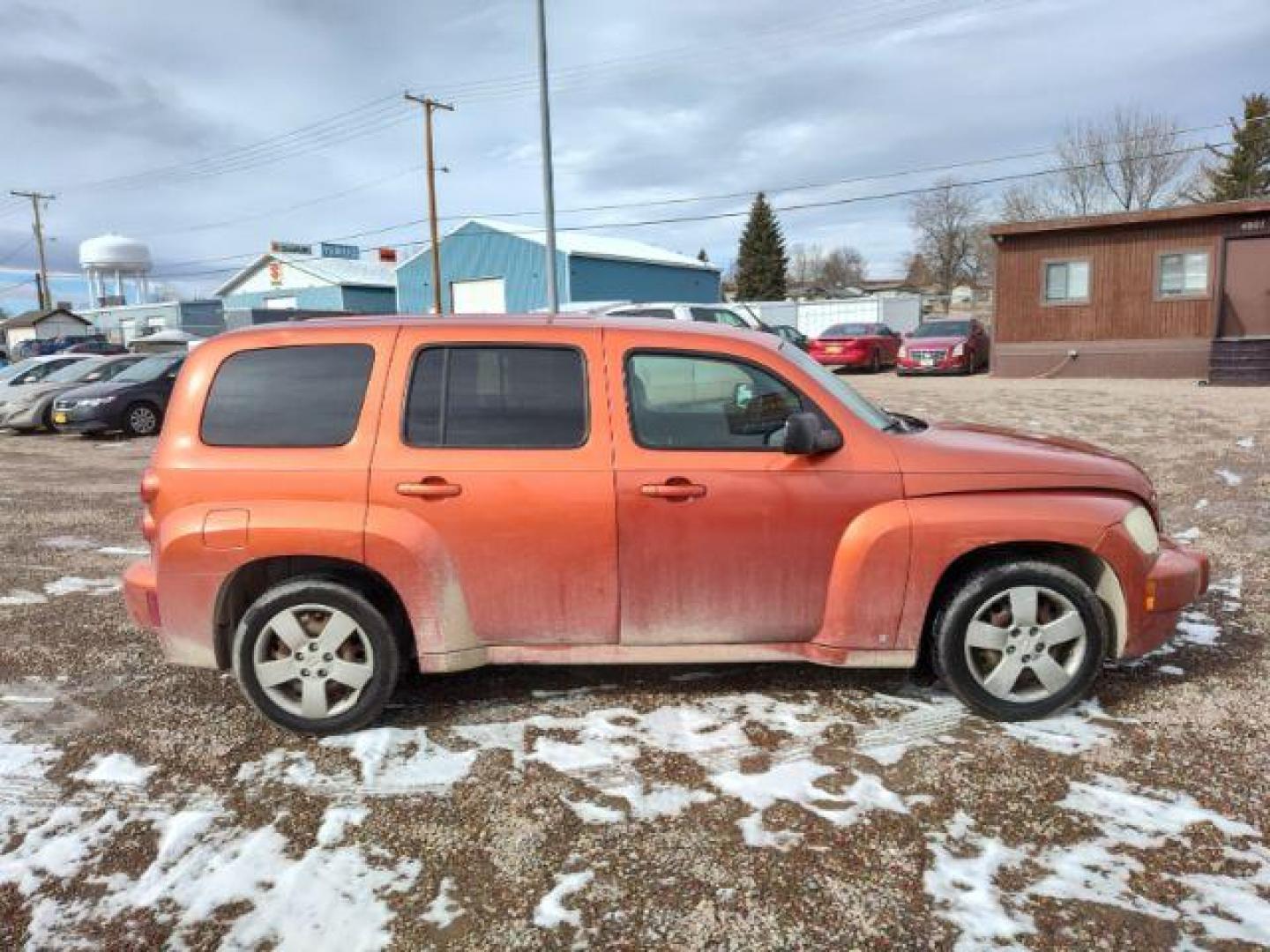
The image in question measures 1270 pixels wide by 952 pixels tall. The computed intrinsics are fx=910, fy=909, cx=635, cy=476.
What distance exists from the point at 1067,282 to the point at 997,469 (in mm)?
19289

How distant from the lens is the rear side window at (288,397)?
3.81 meters

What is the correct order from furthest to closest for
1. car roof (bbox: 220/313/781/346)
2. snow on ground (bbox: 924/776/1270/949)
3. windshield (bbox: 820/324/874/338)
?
windshield (bbox: 820/324/874/338), car roof (bbox: 220/313/781/346), snow on ground (bbox: 924/776/1270/949)

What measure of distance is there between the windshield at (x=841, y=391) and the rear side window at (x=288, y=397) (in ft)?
6.12

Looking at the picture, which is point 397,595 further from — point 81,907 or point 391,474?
A: point 81,907

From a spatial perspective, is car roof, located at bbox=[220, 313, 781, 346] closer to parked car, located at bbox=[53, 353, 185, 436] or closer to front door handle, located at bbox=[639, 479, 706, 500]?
front door handle, located at bbox=[639, 479, 706, 500]

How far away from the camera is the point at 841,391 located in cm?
412

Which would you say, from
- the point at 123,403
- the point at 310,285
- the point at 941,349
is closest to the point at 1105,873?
the point at 123,403

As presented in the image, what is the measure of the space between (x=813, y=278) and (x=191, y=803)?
93643 millimetres

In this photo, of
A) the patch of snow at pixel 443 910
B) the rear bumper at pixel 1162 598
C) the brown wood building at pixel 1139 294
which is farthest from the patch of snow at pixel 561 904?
the brown wood building at pixel 1139 294

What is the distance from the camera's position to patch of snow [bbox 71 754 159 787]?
352 centimetres

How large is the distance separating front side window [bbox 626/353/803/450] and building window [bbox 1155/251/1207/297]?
19.3 metres


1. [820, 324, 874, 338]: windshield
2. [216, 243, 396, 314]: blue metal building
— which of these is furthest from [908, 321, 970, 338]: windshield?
[216, 243, 396, 314]: blue metal building

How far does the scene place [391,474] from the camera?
373 cm

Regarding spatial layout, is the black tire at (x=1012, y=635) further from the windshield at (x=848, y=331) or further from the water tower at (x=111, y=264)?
the water tower at (x=111, y=264)
